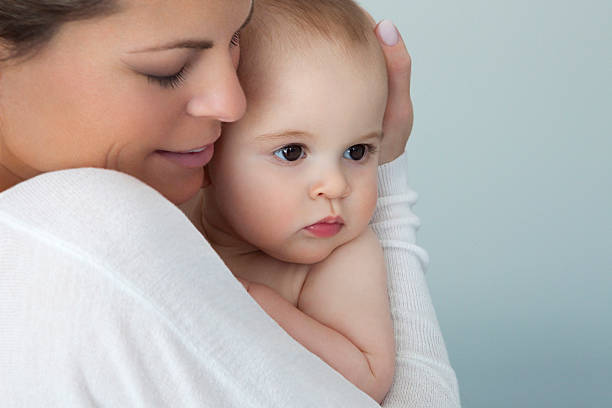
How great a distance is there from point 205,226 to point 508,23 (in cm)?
256

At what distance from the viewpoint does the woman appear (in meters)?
0.98

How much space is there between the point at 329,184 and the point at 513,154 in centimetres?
254

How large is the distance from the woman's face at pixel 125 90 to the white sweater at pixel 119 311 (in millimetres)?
166

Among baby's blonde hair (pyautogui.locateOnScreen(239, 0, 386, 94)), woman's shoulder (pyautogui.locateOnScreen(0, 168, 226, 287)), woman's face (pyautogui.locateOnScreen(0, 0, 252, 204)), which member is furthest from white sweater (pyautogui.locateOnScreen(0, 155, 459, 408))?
baby's blonde hair (pyautogui.locateOnScreen(239, 0, 386, 94))

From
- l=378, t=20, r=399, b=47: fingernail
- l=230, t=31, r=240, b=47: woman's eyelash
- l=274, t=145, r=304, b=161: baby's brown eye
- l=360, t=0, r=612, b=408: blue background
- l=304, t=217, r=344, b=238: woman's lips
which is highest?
l=230, t=31, r=240, b=47: woman's eyelash

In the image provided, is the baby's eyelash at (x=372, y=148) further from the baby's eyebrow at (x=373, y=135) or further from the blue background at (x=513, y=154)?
the blue background at (x=513, y=154)

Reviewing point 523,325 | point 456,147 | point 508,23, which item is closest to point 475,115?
point 456,147

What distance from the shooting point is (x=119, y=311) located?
973mm

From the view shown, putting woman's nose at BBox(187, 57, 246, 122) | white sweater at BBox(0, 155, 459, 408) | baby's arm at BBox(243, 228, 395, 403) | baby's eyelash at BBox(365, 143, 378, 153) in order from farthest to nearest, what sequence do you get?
baby's eyelash at BBox(365, 143, 378, 153), baby's arm at BBox(243, 228, 395, 403), woman's nose at BBox(187, 57, 246, 122), white sweater at BBox(0, 155, 459, 408)

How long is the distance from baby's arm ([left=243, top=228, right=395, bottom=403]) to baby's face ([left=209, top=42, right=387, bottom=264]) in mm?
72

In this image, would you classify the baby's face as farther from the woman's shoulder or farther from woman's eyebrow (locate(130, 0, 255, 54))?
the woman's shoulder

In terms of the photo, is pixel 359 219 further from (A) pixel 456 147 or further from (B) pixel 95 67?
(A) pixel 456 147

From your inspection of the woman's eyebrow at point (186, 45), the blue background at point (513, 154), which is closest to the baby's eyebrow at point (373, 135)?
the woman's eyebrow at point (186, 45)

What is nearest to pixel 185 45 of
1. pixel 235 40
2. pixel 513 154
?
pixel 235 40
